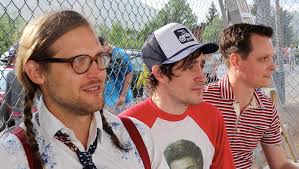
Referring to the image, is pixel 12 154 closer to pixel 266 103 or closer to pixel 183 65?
pixel 183 65

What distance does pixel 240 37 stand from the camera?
2.75 meters

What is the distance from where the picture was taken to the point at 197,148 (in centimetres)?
196

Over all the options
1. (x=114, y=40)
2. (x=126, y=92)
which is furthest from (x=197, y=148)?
(x=126, y=92)

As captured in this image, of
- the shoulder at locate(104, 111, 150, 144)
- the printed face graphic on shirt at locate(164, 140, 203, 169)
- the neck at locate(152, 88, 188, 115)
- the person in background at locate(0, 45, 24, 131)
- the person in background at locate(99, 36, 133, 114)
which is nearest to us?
the shoulder at locate(104, 111, 150, 144)

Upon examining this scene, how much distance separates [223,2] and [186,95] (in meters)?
1.18

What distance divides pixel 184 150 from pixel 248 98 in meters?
0.74

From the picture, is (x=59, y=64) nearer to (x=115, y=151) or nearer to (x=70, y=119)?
(x=70, y=119)

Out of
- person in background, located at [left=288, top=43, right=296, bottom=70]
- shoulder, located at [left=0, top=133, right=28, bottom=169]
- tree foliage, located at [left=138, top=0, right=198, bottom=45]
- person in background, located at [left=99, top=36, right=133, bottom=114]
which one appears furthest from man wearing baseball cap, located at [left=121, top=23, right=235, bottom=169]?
person in background, located at [left=288, top=43, right=296, bottom=70]

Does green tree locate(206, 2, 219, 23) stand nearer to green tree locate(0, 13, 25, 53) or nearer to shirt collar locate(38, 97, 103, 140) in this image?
green tree locate(0, 13, 25, 53)

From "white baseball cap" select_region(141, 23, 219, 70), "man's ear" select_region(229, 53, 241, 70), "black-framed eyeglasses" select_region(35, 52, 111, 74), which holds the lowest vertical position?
"man's ear" select_region(229, 53, 241, 70)

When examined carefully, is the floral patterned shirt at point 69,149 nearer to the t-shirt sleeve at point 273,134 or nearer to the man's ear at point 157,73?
the man's ear at point 157,73

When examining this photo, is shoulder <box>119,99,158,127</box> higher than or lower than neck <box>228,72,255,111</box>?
higher

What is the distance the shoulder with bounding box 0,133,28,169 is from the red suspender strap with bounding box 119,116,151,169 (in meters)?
0.38

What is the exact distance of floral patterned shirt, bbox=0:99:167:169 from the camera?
125cm
